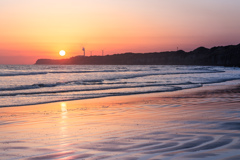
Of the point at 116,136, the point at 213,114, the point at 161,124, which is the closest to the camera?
the point at 116,136

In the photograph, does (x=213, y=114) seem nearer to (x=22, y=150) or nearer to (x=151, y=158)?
(x=151, y=158)

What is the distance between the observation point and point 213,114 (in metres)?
9.91

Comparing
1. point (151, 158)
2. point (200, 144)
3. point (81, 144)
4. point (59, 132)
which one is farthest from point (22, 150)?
point (200, 144)

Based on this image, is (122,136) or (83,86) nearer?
(122,136)

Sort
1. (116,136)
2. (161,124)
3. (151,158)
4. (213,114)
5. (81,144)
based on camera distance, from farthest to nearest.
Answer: (213,114), (161,124), (116,136), (81,144), (151,158)

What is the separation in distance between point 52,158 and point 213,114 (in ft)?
20.8

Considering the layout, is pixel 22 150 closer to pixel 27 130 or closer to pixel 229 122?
pixel 27 130

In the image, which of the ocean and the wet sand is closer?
the wet sand

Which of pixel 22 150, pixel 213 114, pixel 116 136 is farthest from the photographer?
pixel 213 114

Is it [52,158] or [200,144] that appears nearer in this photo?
[52,158]

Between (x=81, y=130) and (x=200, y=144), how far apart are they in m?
2.98

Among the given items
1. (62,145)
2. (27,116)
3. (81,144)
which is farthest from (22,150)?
(27,116)

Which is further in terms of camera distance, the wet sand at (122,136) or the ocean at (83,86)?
the ocean at (83,86)

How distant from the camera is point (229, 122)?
328 inches
